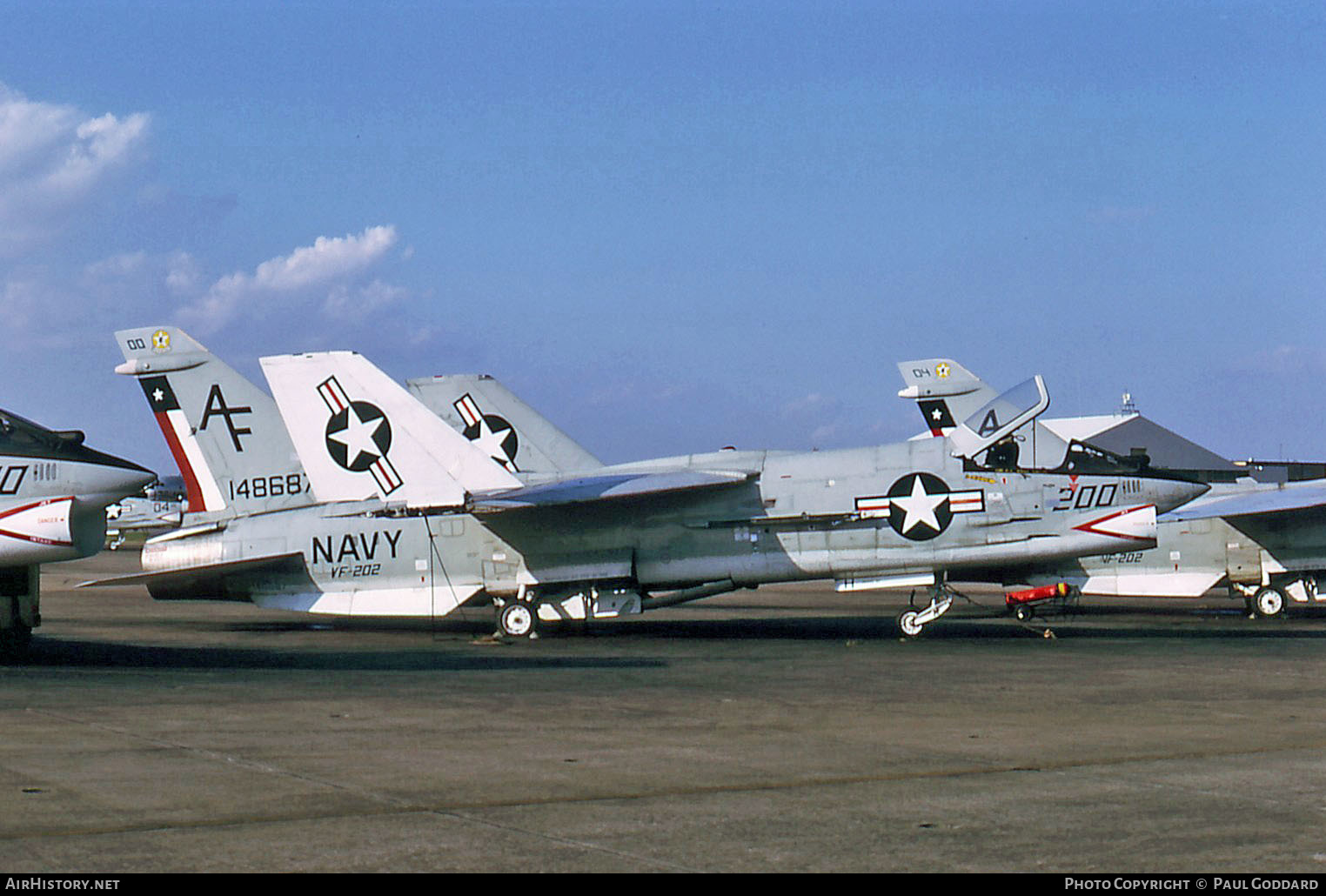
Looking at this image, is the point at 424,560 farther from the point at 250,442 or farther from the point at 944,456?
the point at 944,456

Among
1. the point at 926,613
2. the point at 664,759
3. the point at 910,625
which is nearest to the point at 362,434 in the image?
the point at 910,625

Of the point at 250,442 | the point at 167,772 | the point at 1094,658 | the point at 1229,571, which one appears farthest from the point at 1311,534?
the point at 167,772

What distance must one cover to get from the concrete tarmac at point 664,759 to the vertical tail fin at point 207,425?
404 cm

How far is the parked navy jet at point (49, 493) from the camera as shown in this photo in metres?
14.2

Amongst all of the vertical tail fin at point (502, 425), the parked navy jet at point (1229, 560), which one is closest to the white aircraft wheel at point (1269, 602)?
the parked navy jet at point (1229, 560)

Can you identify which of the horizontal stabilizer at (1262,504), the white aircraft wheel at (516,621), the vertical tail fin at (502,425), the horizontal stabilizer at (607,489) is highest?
the vertical tail fin at (502,425)

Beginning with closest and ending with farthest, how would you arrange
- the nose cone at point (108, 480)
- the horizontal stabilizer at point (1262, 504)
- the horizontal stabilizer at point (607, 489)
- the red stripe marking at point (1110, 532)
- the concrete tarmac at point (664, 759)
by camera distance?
1. the concrete tarmac at point (664, 759)
2. the nose cone at point (108, 480)
3. the horizontal stabilizer at point (607, 489)
4. the red stripe marking at point (1110, 532)
5. the horizontal stabilizer at point (1262, 504)

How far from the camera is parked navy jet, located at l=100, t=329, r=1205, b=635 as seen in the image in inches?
805

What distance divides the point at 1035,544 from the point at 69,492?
1284 centimetres

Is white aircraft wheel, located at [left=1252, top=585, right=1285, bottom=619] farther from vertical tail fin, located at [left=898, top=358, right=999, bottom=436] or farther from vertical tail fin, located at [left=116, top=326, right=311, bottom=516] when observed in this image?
vertical tail fin, located at [left=116, top=326, right=311, bottom=516]

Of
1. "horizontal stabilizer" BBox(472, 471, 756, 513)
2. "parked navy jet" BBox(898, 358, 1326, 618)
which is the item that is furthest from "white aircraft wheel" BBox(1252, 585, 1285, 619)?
"horizontal stabilizer" BBox(472, 471, 756, 513)

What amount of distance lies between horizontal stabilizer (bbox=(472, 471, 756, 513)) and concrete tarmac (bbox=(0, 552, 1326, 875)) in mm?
2103

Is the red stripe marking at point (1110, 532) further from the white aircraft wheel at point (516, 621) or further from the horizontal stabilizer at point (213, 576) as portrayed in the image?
the horizontal stabilizer at point (213, 576)

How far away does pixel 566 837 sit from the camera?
697 centimetres
